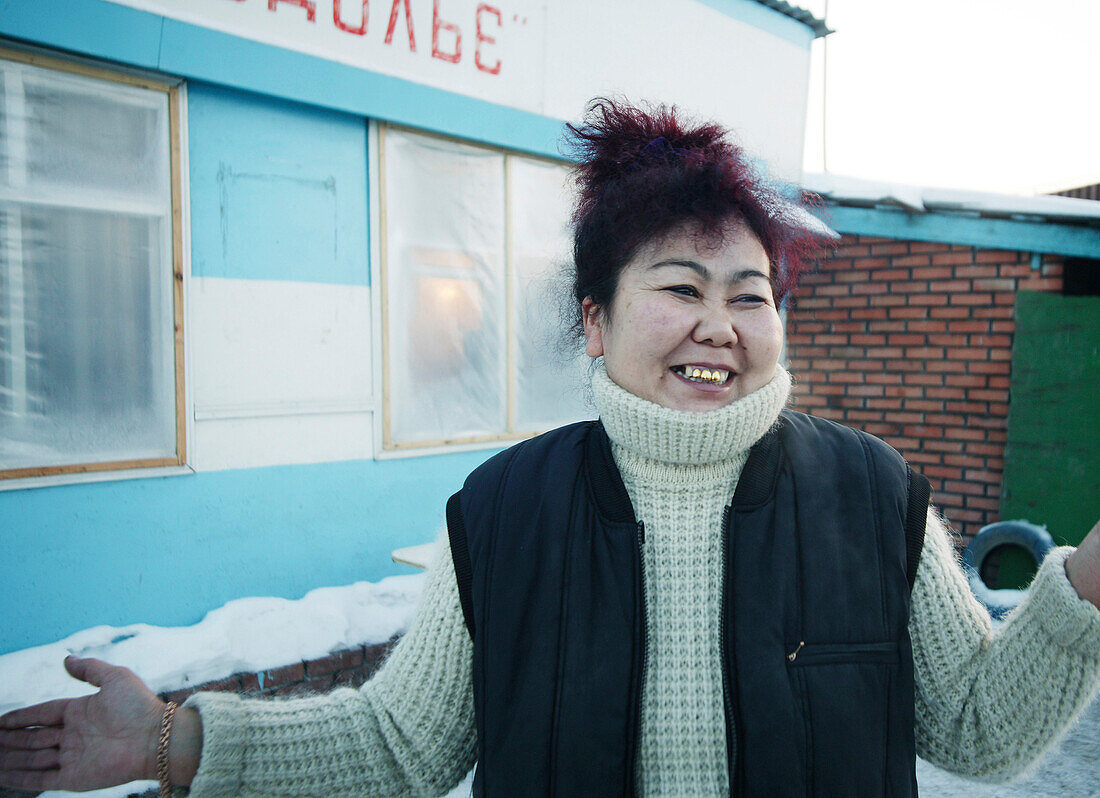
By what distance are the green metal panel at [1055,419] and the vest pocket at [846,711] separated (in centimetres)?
452

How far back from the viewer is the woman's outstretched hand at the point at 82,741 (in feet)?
3.92

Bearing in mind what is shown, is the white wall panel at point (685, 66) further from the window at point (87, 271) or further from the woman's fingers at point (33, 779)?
the woman's fingers at point (33, 779)

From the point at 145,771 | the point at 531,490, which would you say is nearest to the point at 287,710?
the point at 145,771

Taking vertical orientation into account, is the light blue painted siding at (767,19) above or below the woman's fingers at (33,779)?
above

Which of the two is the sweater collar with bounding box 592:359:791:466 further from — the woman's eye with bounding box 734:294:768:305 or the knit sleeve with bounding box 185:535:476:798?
the knit sleeve with bounding box 185:535:476:798

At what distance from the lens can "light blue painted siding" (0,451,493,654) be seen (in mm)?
3078

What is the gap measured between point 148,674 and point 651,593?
8.54 ft

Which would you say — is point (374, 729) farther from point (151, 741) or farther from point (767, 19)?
point (767, 19)

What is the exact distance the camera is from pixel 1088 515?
4824 mm

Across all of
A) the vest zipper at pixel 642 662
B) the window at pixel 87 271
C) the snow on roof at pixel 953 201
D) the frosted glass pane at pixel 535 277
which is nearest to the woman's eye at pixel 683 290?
the vest zipper at pixel 642 662

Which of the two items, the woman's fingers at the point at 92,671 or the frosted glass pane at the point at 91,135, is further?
the frosted glass pane at the point at 91,135

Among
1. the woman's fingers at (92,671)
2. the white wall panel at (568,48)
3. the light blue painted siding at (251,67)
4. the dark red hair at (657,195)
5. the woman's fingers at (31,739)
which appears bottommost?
the woman's fingers at (31,739)

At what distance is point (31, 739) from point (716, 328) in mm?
1340

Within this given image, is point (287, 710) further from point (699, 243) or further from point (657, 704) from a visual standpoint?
point (699, 243)
